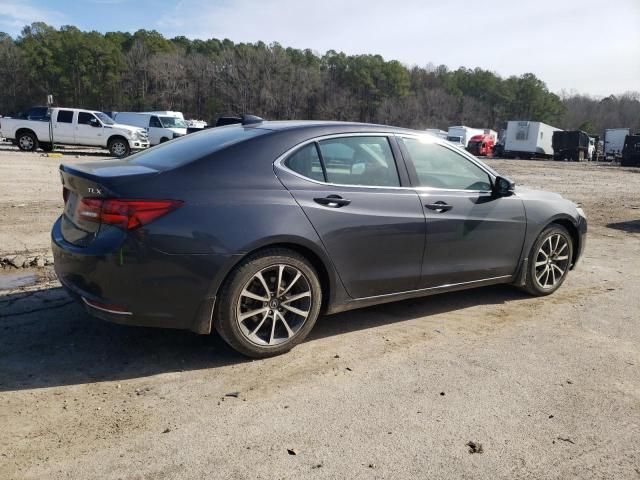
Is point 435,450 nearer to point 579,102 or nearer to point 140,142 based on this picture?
point 140,142

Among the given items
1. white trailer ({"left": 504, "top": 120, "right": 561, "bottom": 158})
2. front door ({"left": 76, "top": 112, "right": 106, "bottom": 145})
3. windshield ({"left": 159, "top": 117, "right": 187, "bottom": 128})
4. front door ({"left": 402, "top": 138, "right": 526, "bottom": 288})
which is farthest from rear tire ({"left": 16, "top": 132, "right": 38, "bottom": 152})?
white trailer ({"left": 504, "top": 120, "right": 561, "bottom": 158})

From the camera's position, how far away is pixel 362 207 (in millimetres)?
4000

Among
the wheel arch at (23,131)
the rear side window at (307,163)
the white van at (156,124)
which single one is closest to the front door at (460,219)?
the rear side window at (307,163)

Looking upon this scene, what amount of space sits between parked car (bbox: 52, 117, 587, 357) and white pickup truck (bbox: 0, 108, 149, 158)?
19084 millimetres

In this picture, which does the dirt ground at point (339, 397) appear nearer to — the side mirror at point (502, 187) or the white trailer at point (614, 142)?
the side mirror at point (502, 187)

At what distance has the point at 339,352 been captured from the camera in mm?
3922

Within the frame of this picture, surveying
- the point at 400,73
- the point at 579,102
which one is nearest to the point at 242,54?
the point at 400,73

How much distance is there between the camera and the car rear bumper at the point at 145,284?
326 cm

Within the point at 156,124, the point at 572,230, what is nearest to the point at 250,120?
the point at 572,230

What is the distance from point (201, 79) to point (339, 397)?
3418 inches

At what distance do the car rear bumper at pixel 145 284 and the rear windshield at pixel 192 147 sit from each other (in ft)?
2.24

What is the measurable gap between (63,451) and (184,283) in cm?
114

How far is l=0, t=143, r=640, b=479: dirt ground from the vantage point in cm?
264

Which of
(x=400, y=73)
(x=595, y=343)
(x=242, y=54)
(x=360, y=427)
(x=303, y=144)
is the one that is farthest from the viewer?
(x=400, y=73)
